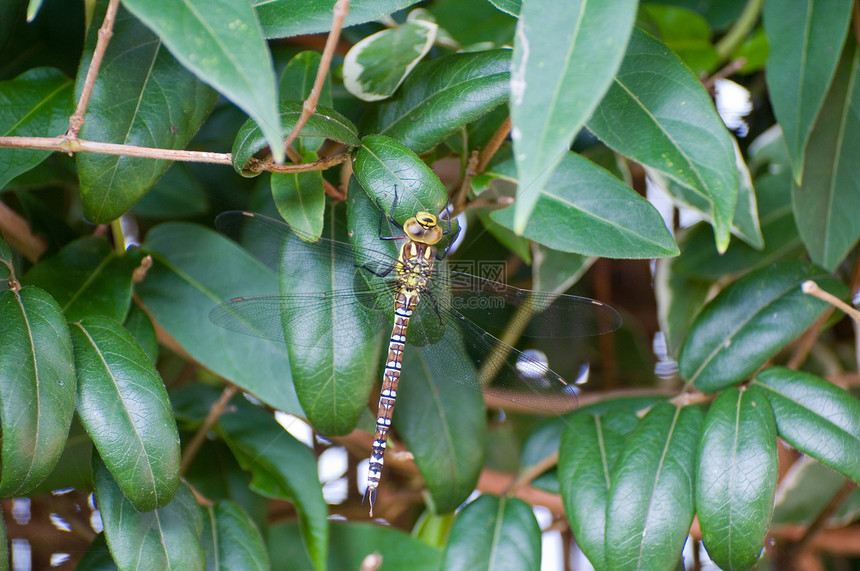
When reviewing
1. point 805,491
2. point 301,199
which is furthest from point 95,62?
point 805,491

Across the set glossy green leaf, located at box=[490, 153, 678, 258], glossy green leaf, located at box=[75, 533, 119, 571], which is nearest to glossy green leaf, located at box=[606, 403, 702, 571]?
glossy green leaf, located at box=[490, 153, 678, 258]

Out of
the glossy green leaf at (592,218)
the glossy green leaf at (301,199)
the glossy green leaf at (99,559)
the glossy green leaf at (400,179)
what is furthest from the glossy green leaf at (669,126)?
the glossy green leaf at (99,559)

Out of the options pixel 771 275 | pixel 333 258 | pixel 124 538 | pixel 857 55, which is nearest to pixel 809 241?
pixel 771 275

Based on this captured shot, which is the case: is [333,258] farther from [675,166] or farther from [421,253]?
[675,166]

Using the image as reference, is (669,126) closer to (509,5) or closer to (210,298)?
(509,5)

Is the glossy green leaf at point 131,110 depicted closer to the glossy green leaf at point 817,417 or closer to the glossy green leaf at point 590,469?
the glossy green leaf at point 590,469
